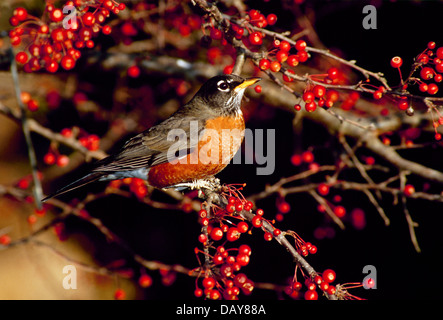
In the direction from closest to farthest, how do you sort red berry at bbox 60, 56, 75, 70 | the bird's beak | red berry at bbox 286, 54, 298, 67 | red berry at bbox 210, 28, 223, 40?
1. red berry at bbox 286, 54, 298, 67
2. red berry at bbox 210, 28, 223, 40
3. red berry at bbox 60, 56, 75, 70
4. the bird's beak

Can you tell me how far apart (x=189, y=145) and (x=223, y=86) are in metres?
0.57

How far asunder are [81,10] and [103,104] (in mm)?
2737

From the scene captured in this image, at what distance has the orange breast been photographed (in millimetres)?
3168

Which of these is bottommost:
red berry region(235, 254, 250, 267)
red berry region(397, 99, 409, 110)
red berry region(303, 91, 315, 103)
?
red berry region(235, 254, 250, 267)

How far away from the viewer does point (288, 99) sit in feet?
11.9

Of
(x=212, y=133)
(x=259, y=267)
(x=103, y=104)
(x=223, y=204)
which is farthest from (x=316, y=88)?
(x=103, y=104)

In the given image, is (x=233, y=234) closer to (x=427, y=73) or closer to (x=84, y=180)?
(x=427, y=73)

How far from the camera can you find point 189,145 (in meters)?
3.31

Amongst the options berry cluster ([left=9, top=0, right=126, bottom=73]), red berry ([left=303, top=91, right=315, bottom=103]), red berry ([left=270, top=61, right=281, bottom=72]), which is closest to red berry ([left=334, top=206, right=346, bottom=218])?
red berry ([left=303, top=91, right=315, bottom=103])

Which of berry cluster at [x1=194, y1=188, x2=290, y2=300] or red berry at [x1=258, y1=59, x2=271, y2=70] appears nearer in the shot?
berry cluster at [x1=194, y1=188, x2=290, y2=300]

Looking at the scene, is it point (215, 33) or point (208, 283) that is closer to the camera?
point (208, 283)

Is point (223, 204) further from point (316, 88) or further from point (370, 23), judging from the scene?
point (370, 23)

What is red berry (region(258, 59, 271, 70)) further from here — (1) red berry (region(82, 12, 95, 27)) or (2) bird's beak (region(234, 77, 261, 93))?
(1) red berry (region(82, 12, 95, 27))

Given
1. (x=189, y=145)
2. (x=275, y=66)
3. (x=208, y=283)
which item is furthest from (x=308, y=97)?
(x=189, y=145)
